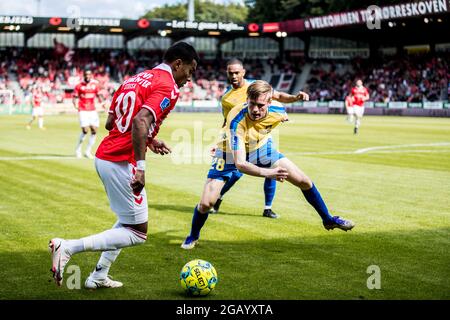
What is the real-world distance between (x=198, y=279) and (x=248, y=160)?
108 inches

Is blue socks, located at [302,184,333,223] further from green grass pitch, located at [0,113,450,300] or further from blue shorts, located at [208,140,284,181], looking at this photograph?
blue shorts, located at [208,140,284,181]

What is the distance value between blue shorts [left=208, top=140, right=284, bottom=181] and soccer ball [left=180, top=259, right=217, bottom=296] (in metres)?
2.47

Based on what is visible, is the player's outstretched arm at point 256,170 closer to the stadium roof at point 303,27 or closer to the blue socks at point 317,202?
the blue socks at point 317,202

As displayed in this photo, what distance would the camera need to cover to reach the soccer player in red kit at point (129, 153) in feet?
20.1

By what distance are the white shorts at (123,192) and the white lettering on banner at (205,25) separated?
6295cm

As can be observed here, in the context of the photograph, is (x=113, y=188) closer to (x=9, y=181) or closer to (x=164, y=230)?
(x=164, y=230)

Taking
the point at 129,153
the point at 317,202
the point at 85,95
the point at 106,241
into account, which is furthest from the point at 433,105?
the point at 106,241

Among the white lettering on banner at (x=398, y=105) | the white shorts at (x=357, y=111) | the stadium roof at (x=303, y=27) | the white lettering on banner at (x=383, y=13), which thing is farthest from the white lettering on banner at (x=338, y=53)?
the white shorts at (x=357, y=111)

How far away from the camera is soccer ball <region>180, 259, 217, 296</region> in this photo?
643cm

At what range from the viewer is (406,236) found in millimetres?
9281

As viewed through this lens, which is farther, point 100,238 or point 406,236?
point 406,236

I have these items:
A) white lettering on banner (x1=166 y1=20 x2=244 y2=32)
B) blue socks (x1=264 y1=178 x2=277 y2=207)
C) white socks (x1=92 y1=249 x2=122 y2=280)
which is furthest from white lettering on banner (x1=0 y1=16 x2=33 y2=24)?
white socks (x1=92 y1=249 x2=122 y2=280)
